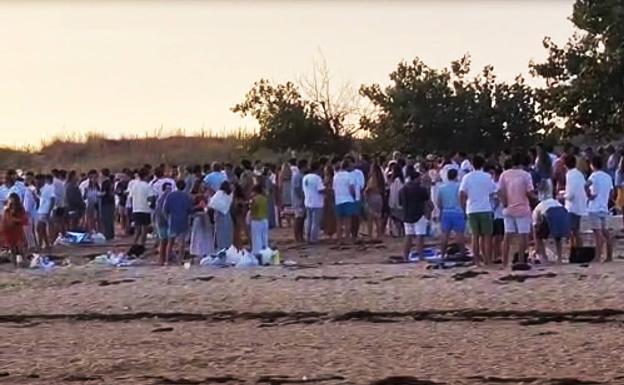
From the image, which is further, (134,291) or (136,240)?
(136,240)

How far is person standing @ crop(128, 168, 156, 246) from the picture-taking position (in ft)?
83.9

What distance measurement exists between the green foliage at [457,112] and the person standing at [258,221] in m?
21.6

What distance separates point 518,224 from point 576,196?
3.78 feet

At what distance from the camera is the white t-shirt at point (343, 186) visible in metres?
25.7

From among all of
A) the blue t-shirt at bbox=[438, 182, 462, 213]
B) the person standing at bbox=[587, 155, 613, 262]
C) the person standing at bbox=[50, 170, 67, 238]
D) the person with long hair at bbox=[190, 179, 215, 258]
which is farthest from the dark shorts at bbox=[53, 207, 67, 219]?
the person standing at bbox=[587, 155, 613, 262]

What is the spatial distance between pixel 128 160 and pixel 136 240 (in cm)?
4322

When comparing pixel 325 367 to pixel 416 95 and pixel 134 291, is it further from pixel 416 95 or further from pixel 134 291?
pixel 416 95

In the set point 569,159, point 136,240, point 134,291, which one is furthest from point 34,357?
point 136,240

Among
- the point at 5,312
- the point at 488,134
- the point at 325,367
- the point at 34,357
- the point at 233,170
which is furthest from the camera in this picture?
the point at 488,134

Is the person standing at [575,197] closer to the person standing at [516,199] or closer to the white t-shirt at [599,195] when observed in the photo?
the white t-shirt at [599,195]

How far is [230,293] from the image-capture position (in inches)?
705

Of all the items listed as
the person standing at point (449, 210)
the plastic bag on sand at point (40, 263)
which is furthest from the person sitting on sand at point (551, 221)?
the plastic bag on sand at point (40, 263)

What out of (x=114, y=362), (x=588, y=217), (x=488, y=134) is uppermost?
(x=488, y=134)

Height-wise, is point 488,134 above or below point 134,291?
above
